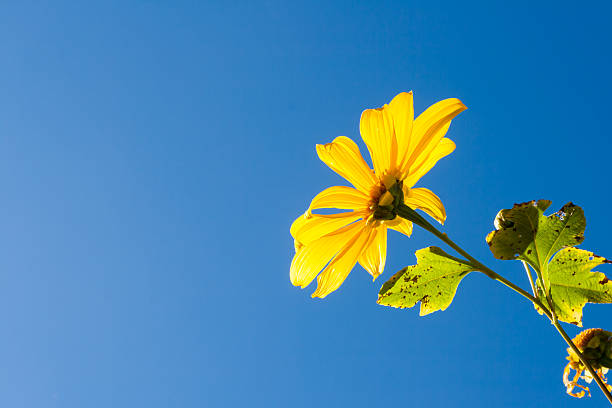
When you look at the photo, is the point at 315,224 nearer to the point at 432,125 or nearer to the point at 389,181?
the point at 389,181

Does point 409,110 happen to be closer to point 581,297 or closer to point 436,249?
point 436,249

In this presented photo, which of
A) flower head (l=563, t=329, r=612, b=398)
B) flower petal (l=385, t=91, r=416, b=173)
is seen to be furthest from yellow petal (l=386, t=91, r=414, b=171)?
flower head (l=563, t=329, r=612, b=398)

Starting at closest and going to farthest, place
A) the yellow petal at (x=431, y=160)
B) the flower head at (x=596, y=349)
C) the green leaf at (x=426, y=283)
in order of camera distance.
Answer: the flower head at (x=596, y=349) < the green leaf at (x=426, y=283) < the yellow petal at (x=431, y=160)

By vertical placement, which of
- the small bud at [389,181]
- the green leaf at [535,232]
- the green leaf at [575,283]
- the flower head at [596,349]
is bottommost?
the flower head at [596,349]

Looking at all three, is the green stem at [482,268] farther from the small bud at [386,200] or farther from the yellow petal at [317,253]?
the yellow petal at [317,253]

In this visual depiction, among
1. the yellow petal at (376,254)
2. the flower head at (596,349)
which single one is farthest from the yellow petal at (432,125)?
the flower head at (596,349)

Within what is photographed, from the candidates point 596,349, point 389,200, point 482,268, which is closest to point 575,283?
point 596,349

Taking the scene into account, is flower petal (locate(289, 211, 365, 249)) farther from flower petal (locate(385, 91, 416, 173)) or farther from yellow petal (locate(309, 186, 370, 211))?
flower petal (locate(385, 91, 416, 173))

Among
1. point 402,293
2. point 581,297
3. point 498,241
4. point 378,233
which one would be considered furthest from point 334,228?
point 581,297
